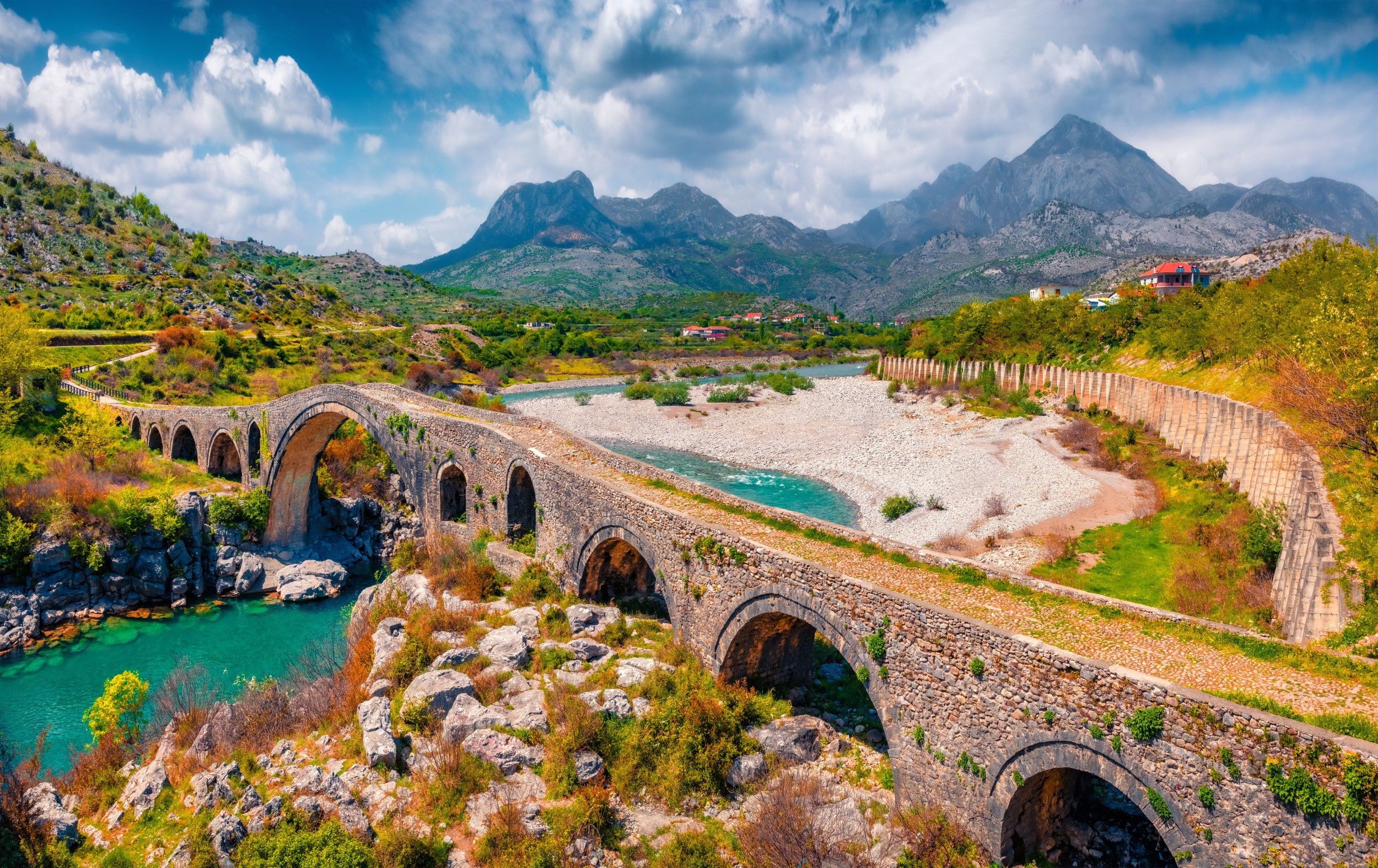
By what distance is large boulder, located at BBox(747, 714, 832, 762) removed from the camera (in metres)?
12.0

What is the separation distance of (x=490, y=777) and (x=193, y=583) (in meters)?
22.1

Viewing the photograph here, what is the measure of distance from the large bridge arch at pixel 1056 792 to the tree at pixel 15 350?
4153 centimetres

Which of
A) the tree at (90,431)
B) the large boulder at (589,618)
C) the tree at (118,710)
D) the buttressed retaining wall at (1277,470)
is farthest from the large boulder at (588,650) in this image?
the tree at (90,431)

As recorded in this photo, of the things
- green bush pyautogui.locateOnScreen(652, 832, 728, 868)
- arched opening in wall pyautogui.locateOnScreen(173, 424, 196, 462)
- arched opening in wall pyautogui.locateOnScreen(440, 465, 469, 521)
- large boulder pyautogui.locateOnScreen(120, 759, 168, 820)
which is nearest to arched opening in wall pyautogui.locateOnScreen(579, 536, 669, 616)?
green bush pyautogui.locateOnScreen(652, 832, 728, 868)

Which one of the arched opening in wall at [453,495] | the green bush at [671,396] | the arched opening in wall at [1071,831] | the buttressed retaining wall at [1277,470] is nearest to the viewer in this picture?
the arched opening in wall at [1071,831]

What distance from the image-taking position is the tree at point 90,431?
29.9 m

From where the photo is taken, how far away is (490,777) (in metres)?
11.6

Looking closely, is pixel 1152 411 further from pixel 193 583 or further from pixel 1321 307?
pixel 193 583

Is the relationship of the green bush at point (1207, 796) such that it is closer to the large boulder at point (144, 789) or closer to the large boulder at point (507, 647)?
the large boulder at point (507, 647)

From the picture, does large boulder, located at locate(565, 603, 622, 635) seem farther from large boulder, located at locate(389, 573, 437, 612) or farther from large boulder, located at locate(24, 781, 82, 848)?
large boulder, located at locate(24, 781, 82, 848)

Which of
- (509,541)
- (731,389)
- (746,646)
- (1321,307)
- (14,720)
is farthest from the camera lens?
(731,389)

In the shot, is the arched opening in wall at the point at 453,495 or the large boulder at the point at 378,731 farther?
the arched opening in wall at the point at 453,495

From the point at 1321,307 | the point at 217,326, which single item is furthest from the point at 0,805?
the point at 217,326

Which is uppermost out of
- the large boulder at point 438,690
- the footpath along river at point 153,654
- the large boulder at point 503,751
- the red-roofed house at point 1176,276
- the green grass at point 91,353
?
the red-roofed house at point 1176,276
